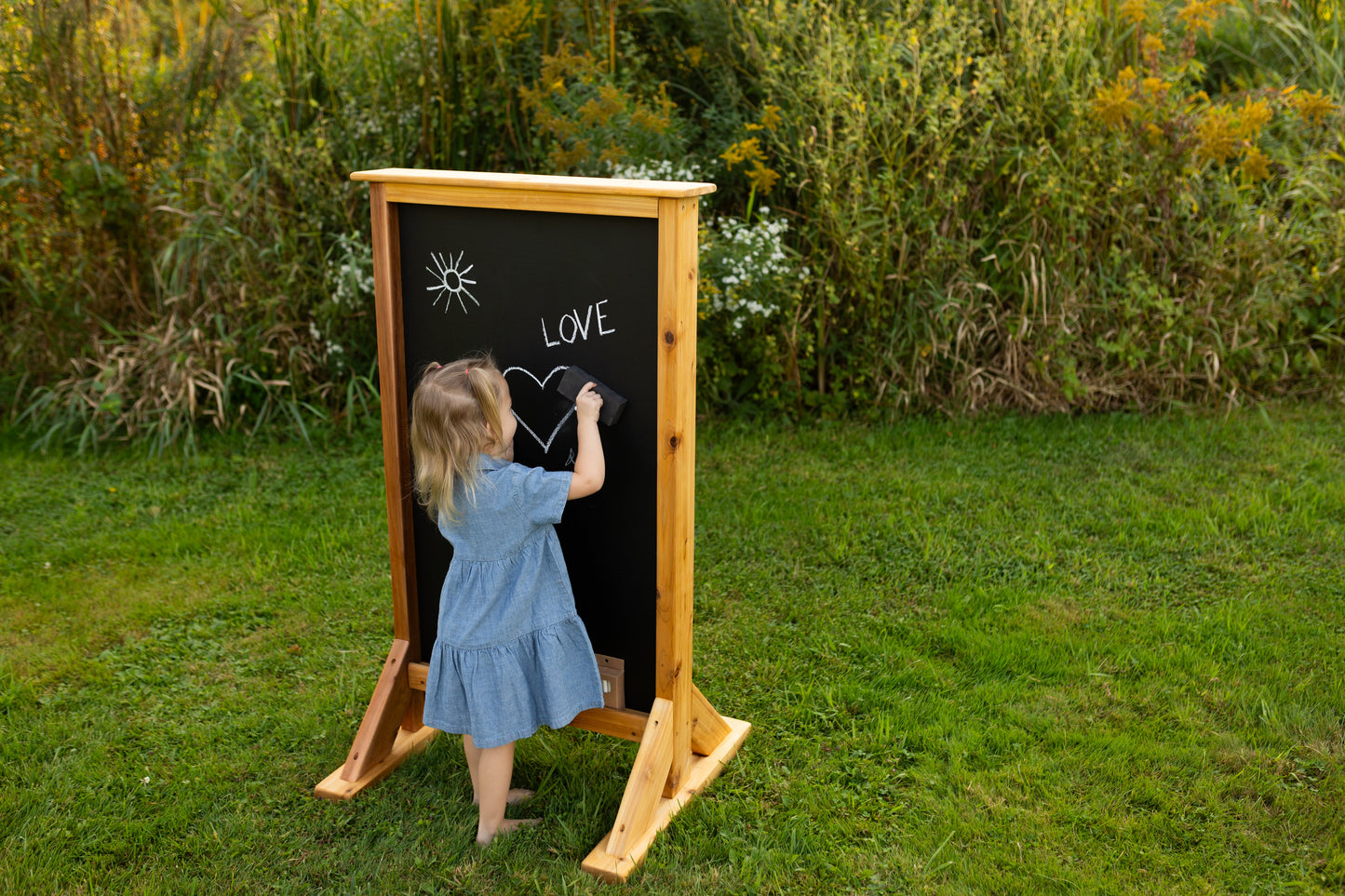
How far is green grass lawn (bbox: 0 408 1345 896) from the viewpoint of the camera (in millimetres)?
2898

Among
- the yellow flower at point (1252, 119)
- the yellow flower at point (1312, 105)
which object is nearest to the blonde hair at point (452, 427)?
the yellow flower at point (1252, 119)

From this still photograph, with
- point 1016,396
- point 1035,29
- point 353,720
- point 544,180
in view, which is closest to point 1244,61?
point 1035,29

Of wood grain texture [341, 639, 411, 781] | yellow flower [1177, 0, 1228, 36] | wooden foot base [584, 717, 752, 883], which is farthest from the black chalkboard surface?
yellow flower [1177, 0, 1228, 36]

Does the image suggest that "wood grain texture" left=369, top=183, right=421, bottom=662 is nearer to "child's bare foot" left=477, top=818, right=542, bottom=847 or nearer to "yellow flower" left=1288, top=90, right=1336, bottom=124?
"child's bare foot" left=477, top=818, right=542, bottom=847

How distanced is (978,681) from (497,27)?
3775 mm

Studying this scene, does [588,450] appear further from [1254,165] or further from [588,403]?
[1254,165]

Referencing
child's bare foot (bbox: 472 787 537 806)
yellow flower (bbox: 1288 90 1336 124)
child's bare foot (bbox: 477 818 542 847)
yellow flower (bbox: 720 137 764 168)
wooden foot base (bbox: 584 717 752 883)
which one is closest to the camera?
wooden foot base (bbox: 584 717 752 883)

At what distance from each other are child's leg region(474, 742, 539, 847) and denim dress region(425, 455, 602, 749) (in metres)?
0.07

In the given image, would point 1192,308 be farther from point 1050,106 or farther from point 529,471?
point 529,471

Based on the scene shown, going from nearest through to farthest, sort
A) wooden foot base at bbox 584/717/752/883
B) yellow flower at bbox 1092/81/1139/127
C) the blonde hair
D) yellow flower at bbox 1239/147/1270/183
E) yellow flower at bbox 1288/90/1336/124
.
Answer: the blonde hair, wooden foot base at bbox 584/717/752/883, yellow flower at bbox 1092/81/1139/127, yellow flower at bbox 1239/147/1270/183, yellow flower at bbox 1288/90/1336/124

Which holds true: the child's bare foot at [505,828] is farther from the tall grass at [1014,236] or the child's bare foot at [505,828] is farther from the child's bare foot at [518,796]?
the tall grass at [1014,236]

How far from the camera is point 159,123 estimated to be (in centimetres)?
602

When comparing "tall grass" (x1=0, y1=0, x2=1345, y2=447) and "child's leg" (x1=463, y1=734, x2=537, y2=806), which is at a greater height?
"tall grass" (x1=0, y1=0, x2=1345, y2=447)

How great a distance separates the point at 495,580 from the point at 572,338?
0.64 m
